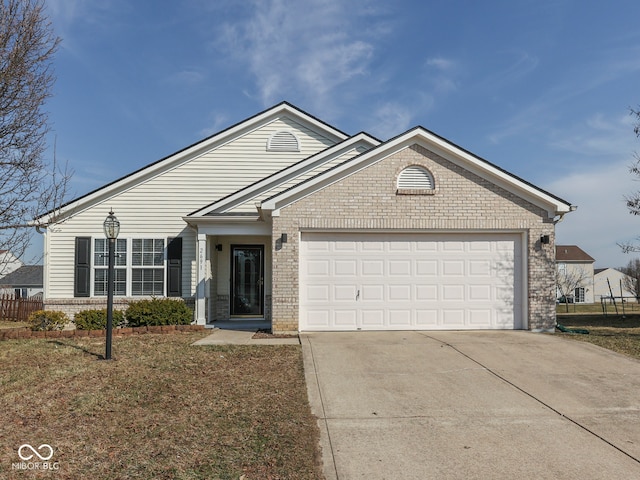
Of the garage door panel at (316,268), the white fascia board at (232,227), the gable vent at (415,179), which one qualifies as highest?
→ the gable vent at (415,179)

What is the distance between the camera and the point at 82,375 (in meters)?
7.73

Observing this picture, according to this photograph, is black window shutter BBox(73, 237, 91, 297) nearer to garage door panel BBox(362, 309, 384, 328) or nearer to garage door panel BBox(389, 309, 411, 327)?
garage door panel BBox(362, 309, 384, 328)

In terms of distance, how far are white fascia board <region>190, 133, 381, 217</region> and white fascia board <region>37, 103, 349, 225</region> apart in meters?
1.30

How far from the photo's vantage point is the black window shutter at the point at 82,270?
15.0 metres

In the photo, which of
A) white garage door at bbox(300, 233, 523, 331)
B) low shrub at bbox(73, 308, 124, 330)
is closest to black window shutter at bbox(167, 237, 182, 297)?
low shrub at bbox(73, 308, 124, 330)

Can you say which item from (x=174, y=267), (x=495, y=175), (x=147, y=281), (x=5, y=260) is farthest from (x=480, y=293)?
(x=5, y=260)

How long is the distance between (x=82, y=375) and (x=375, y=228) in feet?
23.0

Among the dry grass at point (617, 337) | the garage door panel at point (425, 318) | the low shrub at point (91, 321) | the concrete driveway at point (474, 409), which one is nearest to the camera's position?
the concrete driveway at point (474, 409)

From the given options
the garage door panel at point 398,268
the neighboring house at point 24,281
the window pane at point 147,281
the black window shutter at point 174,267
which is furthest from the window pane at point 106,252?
the neighboring house at point 24,281

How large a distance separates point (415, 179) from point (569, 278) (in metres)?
45.4

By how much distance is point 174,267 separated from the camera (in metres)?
15.2

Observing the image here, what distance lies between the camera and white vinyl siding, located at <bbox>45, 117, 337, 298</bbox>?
1534 centimetres

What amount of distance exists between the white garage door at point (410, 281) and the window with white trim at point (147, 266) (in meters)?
5.70

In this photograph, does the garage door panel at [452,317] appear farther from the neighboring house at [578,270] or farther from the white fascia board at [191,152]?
the neighboring house at [578,270]
